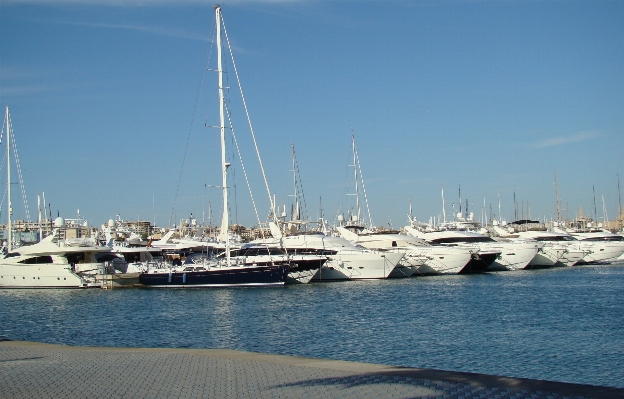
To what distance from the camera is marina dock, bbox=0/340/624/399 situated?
11.9 metres

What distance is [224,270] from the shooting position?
4600 centimetres

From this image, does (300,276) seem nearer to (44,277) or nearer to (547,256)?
(44,277)

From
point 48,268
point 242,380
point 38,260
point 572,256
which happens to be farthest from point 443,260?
point 242,380

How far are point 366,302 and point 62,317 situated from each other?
14864mm

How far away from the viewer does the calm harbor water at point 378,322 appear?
22.2 m

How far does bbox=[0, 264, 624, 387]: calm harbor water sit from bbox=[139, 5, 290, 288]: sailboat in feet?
3.22

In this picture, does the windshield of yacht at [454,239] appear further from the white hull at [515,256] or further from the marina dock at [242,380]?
the marina dock at [242,380]

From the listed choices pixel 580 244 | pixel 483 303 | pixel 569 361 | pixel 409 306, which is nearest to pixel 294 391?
pixel 569 361

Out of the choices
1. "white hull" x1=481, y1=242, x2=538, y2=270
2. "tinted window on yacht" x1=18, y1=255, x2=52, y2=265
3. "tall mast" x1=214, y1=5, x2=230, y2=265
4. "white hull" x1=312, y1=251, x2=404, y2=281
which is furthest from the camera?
"white hull" x1=481, y1=242, x2=538, y2=270

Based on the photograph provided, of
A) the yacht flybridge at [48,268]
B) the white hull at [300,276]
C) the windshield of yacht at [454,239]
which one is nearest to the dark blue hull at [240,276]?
the white hull at [300,276]

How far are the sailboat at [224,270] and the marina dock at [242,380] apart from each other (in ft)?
94.7

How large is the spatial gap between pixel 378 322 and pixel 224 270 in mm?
17780

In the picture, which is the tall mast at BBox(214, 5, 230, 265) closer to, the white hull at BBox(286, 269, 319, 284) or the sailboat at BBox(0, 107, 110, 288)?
the white hull at BBox(286, 269, 319, 284)

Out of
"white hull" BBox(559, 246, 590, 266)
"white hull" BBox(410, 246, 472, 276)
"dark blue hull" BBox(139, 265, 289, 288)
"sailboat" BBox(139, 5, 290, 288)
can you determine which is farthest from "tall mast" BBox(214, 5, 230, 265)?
"white hull" BBox(559, 246, 590, 266)
